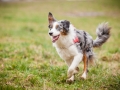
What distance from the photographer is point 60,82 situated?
610 centimetres

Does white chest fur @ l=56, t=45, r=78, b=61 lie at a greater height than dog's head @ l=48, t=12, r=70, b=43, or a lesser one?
lesser

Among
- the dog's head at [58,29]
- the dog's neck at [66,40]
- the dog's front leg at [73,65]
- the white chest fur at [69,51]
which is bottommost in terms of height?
the dog's front leg at [73,65]

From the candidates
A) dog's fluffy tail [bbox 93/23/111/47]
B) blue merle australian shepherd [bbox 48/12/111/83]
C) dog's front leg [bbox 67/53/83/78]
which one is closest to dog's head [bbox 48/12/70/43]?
blue merle australian shepherd [bbox 48/12/111/83]

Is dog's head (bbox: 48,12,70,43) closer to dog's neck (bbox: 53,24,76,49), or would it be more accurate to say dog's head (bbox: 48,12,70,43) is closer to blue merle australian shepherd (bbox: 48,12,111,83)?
blue merle australian shepherd (bbox: 48,12,111,83)

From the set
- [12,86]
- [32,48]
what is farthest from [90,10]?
[12,86]

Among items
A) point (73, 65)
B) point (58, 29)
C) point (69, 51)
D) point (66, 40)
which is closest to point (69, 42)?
point (66, 40)

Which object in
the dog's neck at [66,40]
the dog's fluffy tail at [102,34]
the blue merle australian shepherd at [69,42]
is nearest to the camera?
the blue merle australian shepherd at [69,42]

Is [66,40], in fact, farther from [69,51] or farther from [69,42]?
[69,51]

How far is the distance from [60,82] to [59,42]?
111 cm

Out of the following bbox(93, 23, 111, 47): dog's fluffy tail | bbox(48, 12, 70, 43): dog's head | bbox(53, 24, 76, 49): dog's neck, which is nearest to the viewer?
bbox(48, 12, 70, 43): dog's head

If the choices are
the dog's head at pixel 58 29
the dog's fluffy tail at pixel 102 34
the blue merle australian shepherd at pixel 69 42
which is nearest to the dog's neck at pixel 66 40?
the blue merle australian shepherd at pixel 69 42

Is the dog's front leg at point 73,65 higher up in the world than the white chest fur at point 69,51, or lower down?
lower down

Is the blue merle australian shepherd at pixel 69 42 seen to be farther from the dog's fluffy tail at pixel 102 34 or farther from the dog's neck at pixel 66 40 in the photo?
the dog's fluffy tail at pixel 102 34

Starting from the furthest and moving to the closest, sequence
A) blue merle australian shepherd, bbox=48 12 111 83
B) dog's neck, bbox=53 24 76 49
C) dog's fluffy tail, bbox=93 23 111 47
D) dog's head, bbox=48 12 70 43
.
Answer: dog's fluffy tail, bbox=93 23 111 47
dog's neck, bbox=53 24 76 49
blue merle australian shepherd, bbox=48 12 111 83
dog's head, bbox=48 12 70 43
